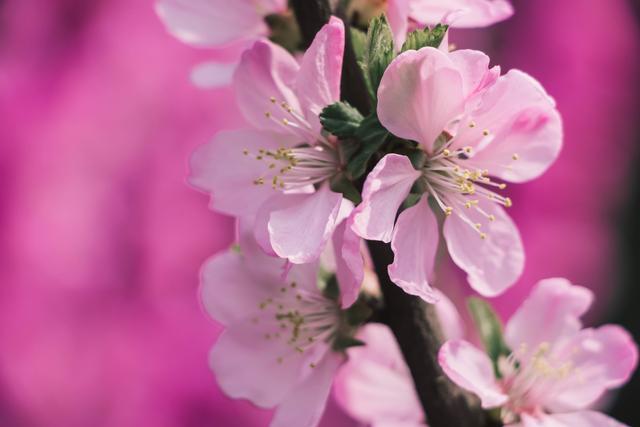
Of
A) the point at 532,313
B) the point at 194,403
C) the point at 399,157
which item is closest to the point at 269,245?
the point at 399,157

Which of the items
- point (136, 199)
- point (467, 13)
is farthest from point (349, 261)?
point (136, 199)

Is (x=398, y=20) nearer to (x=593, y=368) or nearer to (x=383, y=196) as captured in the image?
(x=383, y=196)

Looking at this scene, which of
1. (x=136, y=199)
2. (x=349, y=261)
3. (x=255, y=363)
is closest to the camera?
(x=349, y=261)

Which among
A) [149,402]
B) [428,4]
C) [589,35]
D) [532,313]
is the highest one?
[428,4]

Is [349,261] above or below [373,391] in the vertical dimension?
above

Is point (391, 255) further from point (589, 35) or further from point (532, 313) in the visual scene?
point (589, 35)

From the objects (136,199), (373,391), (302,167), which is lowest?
(136,199)
